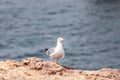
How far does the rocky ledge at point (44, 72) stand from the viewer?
10.5m

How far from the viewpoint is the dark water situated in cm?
2647

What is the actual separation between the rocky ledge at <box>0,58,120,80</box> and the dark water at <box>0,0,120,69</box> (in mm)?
13261

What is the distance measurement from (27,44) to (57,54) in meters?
15.6

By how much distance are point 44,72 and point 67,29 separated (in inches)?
Result: 821

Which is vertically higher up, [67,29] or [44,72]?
[67,29]

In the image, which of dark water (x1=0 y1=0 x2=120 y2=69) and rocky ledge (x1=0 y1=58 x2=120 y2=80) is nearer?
rocky ledge (x1=0 y1=58 x2=120 y2=80)

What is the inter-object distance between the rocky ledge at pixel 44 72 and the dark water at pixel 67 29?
13.3 m

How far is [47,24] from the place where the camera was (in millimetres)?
32719

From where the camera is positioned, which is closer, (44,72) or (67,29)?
(44,72)

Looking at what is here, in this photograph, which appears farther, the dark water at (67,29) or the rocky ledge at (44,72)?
the dark water at (67,29)

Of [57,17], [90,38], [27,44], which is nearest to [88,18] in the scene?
[57,17]

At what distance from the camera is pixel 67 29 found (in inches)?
1244

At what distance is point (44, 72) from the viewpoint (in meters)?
10.8

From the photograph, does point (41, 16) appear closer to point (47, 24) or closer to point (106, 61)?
point (47, 24)
